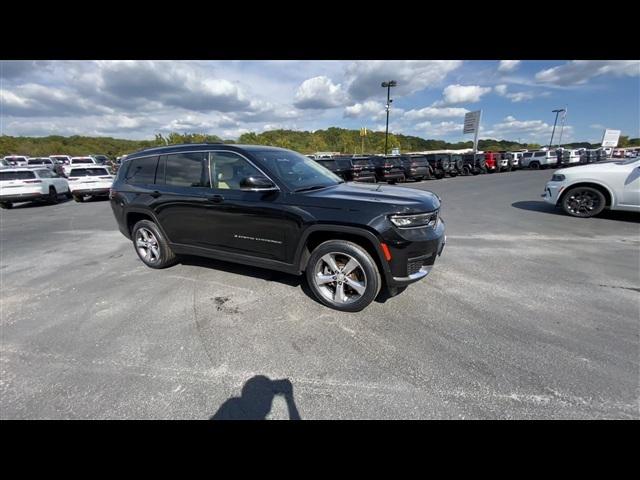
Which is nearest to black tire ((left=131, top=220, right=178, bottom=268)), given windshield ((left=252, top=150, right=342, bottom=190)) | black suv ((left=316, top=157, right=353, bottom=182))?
windshield ((left=252, top=150, right=342, bottom=190))

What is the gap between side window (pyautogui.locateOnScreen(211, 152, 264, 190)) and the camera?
3.50 meters

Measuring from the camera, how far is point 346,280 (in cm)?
312

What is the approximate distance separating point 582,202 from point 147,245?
33.5ft

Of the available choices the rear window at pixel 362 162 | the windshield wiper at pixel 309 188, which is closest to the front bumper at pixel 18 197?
the windshield wiper at pixel 309 188

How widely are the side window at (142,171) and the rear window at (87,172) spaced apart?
10.9 m

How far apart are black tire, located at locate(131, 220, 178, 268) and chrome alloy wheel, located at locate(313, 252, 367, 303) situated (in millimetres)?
2624

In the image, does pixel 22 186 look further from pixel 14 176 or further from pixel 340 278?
pixel 340 278

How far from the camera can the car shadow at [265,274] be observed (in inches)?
140

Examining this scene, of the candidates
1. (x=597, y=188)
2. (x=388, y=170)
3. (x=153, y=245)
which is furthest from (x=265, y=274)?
(x=388, y=170)

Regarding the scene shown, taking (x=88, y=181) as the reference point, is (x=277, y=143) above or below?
above

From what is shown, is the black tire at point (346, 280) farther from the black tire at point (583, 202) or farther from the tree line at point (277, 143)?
the tree line at point (277, 143)

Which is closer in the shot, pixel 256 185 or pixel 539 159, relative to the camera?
pixel 256 185
